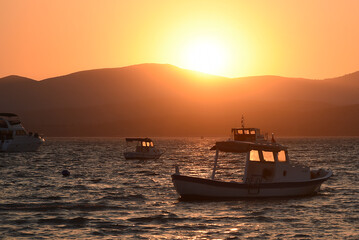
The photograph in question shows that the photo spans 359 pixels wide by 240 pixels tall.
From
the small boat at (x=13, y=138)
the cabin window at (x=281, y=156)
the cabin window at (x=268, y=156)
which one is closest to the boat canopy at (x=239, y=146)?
the cabin window at (x=268, y=156)

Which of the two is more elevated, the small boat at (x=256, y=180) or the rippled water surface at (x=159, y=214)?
the small boat at (x=256, y=180)

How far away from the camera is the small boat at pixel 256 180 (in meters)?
38.1

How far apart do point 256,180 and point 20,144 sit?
8269cm

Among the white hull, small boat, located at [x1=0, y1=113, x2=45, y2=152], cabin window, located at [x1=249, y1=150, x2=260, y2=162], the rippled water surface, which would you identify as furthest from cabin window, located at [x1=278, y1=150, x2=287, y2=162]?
the white hull

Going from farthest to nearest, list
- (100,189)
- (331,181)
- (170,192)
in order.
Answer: (331,181) < (100,189) < (170,192)

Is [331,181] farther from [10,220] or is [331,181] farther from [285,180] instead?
[10,220]

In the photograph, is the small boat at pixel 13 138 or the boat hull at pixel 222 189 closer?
the boat hull at pixel 222 189

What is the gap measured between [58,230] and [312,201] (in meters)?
18.5

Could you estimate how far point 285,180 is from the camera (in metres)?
40.2

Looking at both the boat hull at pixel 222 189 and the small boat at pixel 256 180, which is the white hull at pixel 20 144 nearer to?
the small boat at pixel 256 180

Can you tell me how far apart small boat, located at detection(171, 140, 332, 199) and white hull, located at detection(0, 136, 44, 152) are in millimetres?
79857

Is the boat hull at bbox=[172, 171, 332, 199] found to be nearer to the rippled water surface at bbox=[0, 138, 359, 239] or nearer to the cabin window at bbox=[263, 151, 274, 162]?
the rippled water surface at bbox=[0, 138, 359, 239]

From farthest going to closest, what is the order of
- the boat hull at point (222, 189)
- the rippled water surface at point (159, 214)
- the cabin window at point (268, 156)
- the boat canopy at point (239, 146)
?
the cabin window at point (268, 156) < the boat canopy at point (239, 146) < the boat hull at point (222, 189) < the rippled water surface at point (159, 214)

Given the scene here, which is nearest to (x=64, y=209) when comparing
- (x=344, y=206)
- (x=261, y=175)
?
(x=261, y=175)
